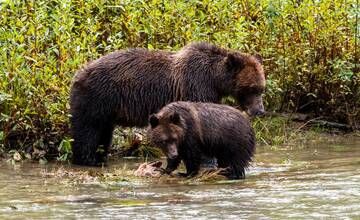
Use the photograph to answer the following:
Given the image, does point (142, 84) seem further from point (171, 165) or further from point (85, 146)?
point (171, 165)

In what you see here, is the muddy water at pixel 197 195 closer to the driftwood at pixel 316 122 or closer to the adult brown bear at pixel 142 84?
the adult brown bear at pixel 142 84

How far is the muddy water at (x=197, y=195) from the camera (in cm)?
770

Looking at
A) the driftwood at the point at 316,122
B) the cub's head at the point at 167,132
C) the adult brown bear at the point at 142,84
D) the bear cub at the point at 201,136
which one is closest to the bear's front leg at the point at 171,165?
the bear cub at the point at 201,136

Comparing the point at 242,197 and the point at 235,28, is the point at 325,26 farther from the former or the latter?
the point at 242,197

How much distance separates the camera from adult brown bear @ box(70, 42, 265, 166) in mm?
11586

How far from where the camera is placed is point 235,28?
44.7ft

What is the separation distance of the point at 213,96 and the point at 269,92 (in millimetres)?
2581

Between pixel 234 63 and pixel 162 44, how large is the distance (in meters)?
2.08

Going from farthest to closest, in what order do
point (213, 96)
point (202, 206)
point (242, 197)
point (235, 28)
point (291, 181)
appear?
1. point (235, 28)
2. point (213, 96)
3. point (291, 181)
4. point (242, 197)
5. point (202, 206)

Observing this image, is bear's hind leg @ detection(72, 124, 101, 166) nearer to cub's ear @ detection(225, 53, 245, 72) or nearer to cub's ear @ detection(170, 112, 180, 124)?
cub's ear @ detection(225, 53, 245, 72)

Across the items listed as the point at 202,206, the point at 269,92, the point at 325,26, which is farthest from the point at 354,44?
the point at 202,206

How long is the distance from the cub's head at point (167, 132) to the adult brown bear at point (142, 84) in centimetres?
153

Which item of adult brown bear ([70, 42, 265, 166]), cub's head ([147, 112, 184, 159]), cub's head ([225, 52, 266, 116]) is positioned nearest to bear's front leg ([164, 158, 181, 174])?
cub's head ([147, 112, 184, 159])

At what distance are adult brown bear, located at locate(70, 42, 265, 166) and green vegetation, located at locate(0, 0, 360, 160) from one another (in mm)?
310
